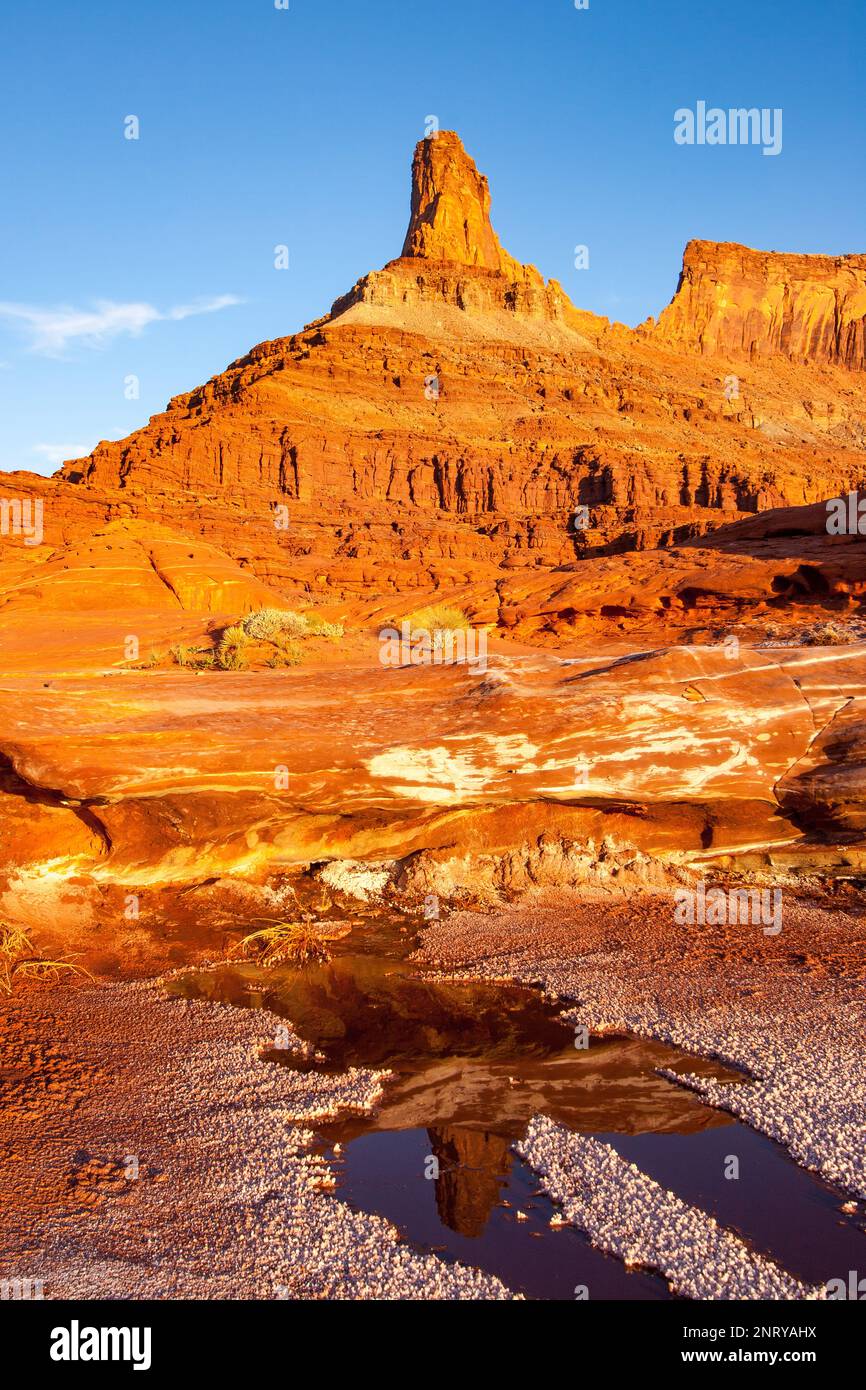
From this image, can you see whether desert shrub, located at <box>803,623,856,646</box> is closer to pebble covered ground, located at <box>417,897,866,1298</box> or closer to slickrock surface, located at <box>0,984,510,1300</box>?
pebble covered ground, located at <box>417,897,866,1298</box>

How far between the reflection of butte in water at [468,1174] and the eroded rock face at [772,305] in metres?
118

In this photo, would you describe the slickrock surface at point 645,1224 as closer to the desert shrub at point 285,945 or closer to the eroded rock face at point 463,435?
the desert shrub at point 285,945

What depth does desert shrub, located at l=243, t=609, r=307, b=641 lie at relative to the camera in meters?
13.0

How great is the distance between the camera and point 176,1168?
12.6 feet

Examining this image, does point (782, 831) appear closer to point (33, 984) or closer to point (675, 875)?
point (675, 875)

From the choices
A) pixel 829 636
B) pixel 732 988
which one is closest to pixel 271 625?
pixel 829 636

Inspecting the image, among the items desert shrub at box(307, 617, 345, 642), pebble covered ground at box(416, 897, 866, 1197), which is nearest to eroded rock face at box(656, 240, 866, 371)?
desert shrub at box(307, 617, 345, 642)

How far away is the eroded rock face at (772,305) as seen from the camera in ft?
350

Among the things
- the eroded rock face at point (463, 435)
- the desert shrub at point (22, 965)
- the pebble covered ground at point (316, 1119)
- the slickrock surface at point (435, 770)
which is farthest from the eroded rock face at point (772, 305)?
the desert shrub at point (22, 965)

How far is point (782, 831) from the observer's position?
285 inches

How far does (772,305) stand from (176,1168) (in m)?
128

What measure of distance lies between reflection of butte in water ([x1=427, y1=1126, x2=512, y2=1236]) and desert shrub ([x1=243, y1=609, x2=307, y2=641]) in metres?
9.58
